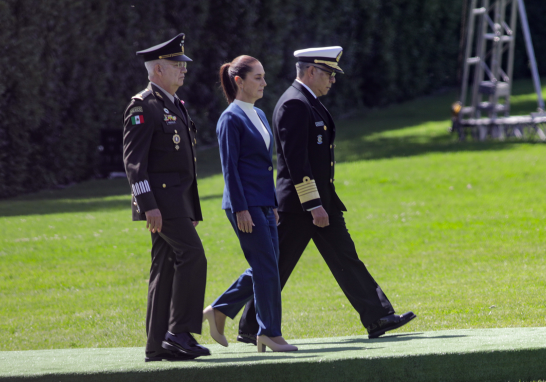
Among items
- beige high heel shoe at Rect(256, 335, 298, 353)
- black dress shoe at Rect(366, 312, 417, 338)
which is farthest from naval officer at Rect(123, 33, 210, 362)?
black dress shoe at Rect(366, 312, 417, 338)

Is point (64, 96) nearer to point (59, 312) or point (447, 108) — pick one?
point (59, 312)

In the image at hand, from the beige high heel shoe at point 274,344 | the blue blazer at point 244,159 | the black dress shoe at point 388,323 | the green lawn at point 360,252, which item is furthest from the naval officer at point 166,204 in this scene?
the green lawn at point 360,252

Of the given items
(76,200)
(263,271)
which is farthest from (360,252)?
(76,200)

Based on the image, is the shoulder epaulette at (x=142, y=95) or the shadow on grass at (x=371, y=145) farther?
the shadow on grass at (x=371, y=145)

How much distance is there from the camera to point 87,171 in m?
19.5

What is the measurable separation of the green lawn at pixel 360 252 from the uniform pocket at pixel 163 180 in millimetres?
2200

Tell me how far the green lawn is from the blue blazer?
2050 mm

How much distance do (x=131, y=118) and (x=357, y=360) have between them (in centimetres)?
206

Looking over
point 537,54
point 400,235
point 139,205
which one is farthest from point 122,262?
point 537,54

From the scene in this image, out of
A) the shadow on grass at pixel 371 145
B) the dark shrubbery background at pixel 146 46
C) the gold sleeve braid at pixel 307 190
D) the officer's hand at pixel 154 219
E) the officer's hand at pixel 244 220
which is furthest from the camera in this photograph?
the dark shrubbery background at pixel 146 46

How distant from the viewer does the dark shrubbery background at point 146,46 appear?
16.8 metres

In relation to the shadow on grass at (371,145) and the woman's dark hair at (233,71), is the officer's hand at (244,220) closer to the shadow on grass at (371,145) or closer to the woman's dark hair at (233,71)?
the woman's dark hair at (233,71)

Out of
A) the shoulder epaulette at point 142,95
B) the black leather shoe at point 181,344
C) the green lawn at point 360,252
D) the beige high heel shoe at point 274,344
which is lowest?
the green lawn at point 360,252

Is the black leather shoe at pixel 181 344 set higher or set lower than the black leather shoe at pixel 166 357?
higher
